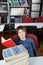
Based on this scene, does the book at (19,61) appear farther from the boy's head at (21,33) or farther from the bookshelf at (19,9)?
the bookshelf at (19,9)

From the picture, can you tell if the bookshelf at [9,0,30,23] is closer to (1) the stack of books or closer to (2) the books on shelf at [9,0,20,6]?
(2) the books on shelf at [9,0,20,6]

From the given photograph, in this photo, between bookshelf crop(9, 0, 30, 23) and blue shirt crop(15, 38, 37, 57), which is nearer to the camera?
blue shirt crop(15, 38, 37, 57)

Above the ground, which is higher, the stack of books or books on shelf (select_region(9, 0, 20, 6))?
books on shelf (select_region(9, 0, 20, 6))

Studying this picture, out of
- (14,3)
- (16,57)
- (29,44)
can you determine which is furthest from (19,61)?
(14,3)

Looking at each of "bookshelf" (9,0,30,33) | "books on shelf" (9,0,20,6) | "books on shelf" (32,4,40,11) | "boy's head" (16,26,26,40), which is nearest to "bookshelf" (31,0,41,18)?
"books on shelf" (32,4,40,11)

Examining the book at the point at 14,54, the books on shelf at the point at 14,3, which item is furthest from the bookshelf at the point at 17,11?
the book at the point at 14,54

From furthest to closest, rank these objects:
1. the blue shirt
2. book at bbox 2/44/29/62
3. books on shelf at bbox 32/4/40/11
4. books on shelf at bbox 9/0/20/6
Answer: books on shelf at bbox 32/4/40/11
books on shelf at bbox 9/0/20/6
the blue shirt
book at bbox 2/44/29/62

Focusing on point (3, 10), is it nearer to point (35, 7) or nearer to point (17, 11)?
point (17, 11)

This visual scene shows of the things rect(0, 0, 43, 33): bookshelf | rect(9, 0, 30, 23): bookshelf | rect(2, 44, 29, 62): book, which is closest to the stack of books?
rect(2, 44, 29, 62): book

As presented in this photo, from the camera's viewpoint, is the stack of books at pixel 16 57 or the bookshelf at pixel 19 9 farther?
the bookshelf at pixel 19 9

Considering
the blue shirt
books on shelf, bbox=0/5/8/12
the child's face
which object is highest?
books on shelf, bbox=0/5/8/12

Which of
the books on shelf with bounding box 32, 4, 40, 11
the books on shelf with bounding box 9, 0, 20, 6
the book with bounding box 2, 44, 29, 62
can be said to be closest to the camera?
the book with bounding box 2, 44, 29, 62

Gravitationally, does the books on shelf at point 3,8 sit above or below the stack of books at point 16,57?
above

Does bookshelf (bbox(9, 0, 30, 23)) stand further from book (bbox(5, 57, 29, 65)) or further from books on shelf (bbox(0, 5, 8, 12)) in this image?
book (bbox(5, 57, 29, 65))
